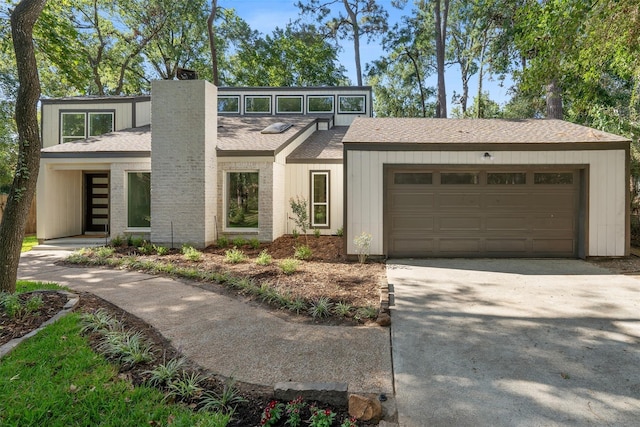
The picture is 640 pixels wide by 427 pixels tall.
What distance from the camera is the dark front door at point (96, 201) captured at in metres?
13.6

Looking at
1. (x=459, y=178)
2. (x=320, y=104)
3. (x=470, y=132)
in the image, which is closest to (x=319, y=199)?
(x=459, y=178)

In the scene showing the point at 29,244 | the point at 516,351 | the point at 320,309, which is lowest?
the point at 516,351

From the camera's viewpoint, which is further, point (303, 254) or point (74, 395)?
point (303, 254)

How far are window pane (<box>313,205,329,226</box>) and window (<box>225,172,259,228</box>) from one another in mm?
2421

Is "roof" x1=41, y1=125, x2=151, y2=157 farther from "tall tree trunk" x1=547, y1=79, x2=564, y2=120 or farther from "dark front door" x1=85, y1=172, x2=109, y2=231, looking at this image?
"tall tree trunk" x1=547, y1=79, x2=564, y2=120

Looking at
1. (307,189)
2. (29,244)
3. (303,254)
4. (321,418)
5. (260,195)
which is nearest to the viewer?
(321,418)

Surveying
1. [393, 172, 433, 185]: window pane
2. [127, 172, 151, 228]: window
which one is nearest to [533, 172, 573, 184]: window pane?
[393, 172, 433, 185]: window pane

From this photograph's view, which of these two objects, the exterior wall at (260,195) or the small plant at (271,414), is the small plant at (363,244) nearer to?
the exterior wall at (260,195)

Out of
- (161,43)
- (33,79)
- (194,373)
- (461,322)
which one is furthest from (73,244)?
(161,43)

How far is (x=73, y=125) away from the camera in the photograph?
15.0 metres

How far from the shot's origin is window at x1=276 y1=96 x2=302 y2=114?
17.5 meters

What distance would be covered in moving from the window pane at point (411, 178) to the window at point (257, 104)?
10446 mm

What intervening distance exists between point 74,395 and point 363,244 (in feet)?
20.8

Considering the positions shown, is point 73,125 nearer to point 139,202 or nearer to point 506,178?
point 139,202
